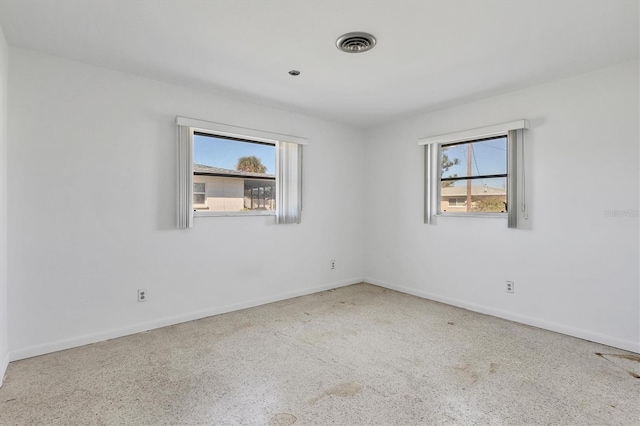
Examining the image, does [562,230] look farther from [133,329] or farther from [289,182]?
[133,329]

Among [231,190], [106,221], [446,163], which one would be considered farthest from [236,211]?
[446,163]

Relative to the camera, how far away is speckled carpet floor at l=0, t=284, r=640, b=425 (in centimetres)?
189

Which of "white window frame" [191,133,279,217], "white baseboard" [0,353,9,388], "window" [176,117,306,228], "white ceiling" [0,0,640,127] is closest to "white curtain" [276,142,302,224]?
"window" [176,117,306,228]

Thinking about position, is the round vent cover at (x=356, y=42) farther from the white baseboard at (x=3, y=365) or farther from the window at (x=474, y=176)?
the white baseboard at (x=3, y=365)

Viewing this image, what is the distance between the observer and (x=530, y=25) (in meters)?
2.25

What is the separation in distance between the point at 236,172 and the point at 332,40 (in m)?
1.96

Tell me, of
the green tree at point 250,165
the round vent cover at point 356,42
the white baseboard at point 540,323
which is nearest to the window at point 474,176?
the white baseboard at point 540,323

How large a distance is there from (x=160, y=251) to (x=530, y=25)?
11.6 feet

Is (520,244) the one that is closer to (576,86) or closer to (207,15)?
(576,86)

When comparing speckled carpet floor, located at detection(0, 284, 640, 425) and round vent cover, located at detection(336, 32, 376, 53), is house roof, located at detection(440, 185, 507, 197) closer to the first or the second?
speckled carpet floor, located at detection(0, 284, 640, 425)

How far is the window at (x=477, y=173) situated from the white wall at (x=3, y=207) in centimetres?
401

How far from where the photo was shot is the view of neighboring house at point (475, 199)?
3.71 meters

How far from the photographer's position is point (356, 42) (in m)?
2.46

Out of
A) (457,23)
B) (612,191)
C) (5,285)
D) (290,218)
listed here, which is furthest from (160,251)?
(612,191)
